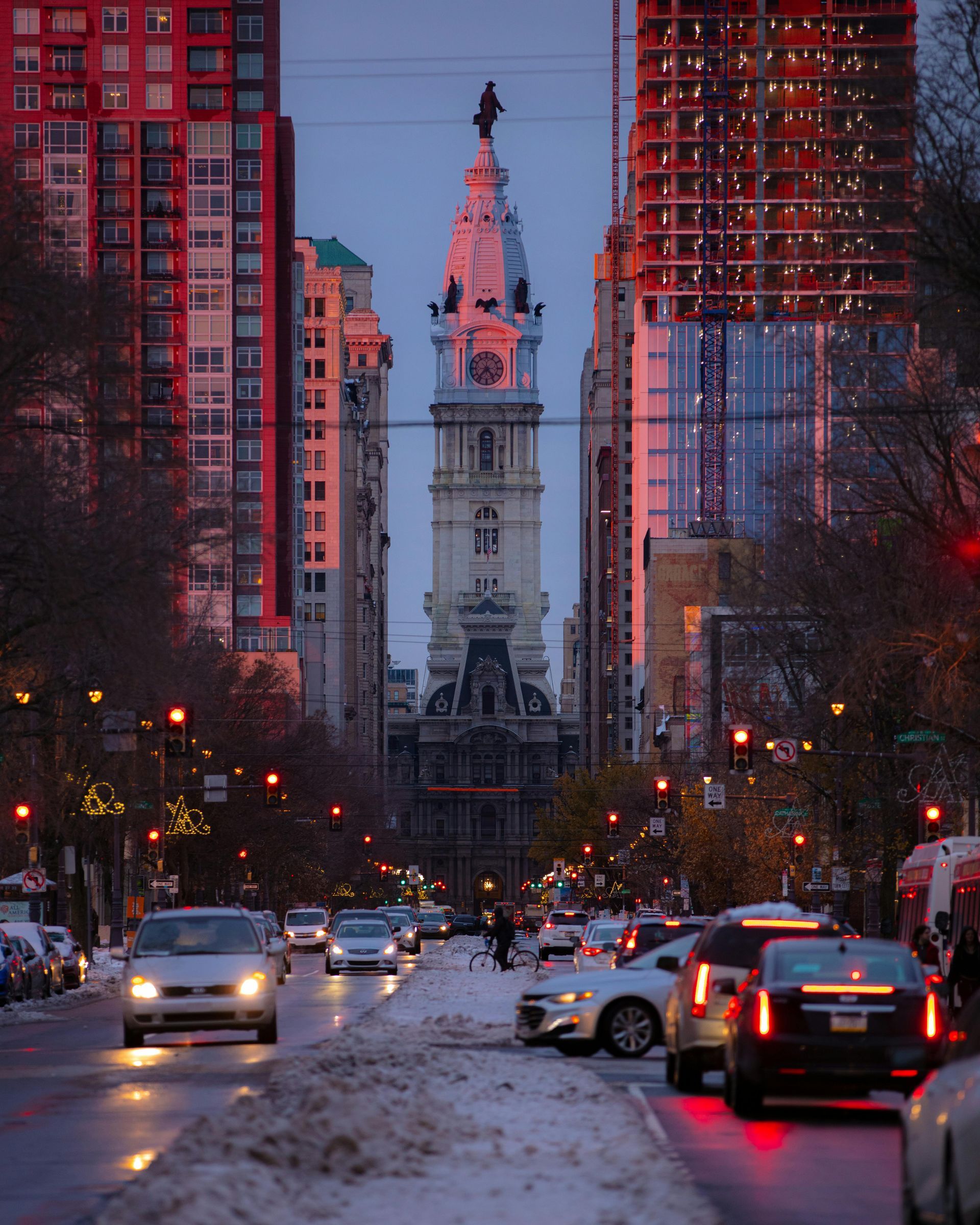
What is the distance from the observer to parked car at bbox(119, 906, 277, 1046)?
26453 millimetres

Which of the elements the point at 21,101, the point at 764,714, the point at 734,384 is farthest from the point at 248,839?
the point at 734,384

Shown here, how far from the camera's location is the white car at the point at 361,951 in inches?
2200

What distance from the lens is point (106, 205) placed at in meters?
142

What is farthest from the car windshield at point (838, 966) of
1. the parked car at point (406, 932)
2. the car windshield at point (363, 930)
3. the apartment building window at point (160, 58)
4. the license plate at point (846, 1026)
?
the apartment building window at point (160, 58)

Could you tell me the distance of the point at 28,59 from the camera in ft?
467

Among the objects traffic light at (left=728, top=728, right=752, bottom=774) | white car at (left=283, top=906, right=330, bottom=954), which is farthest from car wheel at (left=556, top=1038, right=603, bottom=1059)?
white car at (left=283, top=906, right=330, bottom=954)

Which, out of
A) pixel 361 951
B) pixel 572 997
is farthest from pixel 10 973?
pixel 361 951

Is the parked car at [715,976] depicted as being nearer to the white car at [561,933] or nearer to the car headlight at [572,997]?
the car headlight at [572,997]

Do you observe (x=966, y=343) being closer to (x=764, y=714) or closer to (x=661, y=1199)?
(x=661, y=1199)

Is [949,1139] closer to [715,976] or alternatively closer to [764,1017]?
[764,1017]

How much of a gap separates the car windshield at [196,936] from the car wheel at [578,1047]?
14.6 ft

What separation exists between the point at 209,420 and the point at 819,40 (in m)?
63.8

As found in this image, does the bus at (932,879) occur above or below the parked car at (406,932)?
above

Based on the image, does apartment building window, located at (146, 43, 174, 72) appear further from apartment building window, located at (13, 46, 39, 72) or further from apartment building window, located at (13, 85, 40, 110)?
apartment building window, located at (13, 85, 40, 110)
